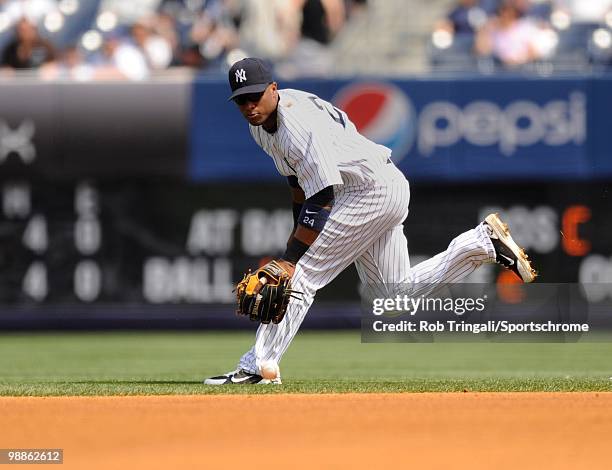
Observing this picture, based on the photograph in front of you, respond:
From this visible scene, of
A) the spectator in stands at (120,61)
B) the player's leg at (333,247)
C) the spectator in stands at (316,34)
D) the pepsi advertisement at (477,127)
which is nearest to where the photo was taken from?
the player's leg at (333,247)

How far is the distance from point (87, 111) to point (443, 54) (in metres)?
3.62

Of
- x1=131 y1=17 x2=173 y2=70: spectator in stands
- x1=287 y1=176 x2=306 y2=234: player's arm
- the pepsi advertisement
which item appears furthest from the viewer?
x1=131 y1=17 x2=173 y2=70: spectator in stands

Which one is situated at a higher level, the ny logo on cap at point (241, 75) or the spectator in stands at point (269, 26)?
the spectator in stands at point (269, 26)

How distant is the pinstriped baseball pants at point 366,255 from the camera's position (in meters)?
7.07

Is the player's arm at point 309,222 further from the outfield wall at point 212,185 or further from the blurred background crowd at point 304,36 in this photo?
the blurred background crowd at point 304,36

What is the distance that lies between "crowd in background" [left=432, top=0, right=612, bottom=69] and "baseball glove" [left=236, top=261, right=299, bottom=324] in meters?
7.22

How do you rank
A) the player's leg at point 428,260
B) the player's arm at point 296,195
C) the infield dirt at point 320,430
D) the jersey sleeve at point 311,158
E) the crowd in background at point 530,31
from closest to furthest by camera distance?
the infield dirt at point 320,430 < the jersey sleeve at point 311,158 < the player's arm at point 296,195 < the player's leg at point 428,260 < the crowd in background at point 530,31

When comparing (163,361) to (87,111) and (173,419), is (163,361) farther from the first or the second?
(173,419)

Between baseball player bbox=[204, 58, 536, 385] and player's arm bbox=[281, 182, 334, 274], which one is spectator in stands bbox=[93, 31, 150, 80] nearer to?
baseball player bbox=[204, 58, 536, 385]

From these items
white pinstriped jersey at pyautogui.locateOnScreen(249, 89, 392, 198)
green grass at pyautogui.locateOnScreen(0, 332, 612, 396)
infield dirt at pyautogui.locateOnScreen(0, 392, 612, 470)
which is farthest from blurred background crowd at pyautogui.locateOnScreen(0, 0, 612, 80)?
infield dirt at pyautogui.locateOnScreen(0, 392, 612, 470)

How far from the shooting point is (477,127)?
1317 centimetres

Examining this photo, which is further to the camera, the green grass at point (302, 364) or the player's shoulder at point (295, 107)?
the green grass at point (302, 364)

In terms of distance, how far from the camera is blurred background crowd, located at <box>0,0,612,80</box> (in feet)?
44.9

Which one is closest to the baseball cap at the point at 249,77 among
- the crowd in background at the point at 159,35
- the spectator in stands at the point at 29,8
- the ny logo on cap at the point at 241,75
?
the ny logo on cap at the point at 241,75
